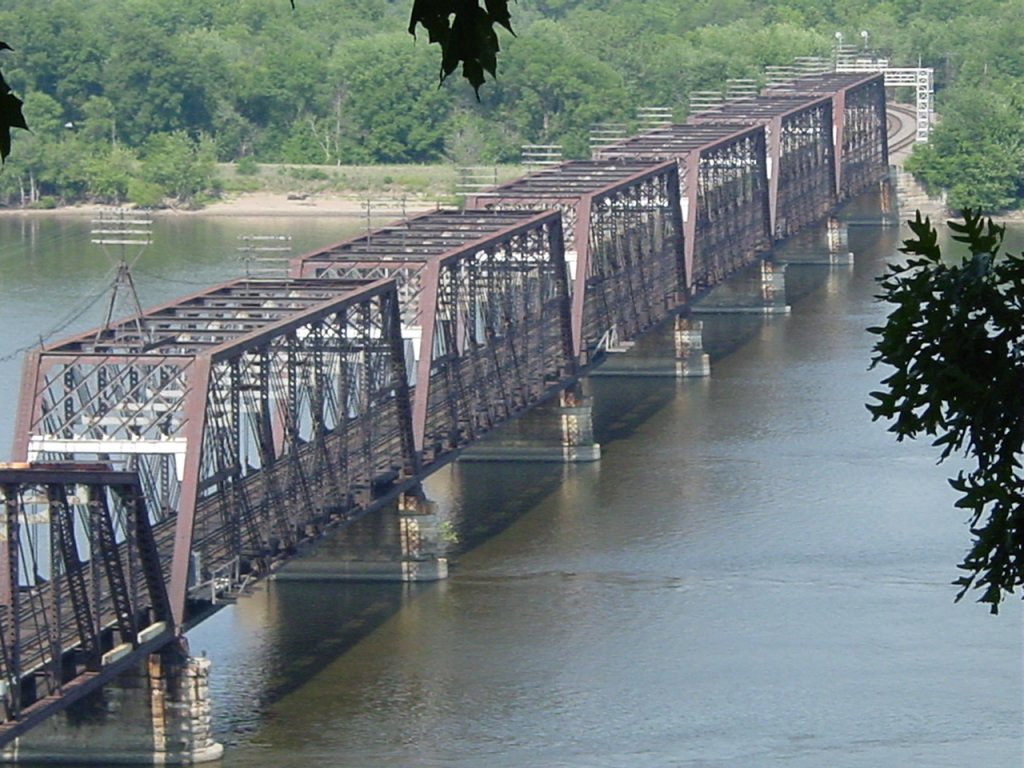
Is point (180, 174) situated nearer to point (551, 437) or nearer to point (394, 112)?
point (394, 112)

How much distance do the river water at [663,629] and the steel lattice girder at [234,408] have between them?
2753mm

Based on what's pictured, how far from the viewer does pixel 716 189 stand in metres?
115

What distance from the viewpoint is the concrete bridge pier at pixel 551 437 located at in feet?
269

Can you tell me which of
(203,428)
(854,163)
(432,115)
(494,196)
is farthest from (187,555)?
(432,115)

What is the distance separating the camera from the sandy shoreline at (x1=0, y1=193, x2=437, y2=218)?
6344 inches

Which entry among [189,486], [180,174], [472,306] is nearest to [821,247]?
[180,174]

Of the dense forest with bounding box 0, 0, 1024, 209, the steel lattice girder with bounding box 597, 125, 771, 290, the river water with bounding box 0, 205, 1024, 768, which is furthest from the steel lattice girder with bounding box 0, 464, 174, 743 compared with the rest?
the dense forest with bounding box 0, 0, 1024, 209

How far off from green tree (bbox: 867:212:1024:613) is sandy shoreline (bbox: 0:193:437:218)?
140 m

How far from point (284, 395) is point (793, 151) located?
243ft

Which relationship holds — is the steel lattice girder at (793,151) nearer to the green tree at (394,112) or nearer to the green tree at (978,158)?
the green tree at (978,158)

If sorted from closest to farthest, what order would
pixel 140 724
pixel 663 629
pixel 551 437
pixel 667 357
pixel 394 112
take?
pixel 140 724, pixel 663 629, pixel 551 437, pixel 667 357, pixel 394 112

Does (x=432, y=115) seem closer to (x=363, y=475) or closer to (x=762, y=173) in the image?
(x=762, y=173)

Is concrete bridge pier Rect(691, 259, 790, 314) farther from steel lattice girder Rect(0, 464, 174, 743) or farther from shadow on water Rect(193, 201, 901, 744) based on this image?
steel lattice girder Rect(0, 464, 174, 743)

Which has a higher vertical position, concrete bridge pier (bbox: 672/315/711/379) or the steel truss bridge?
the steel truss bridge
